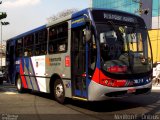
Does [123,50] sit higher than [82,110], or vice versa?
[123,50]

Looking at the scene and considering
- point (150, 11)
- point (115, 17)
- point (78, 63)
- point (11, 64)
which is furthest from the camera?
point (150, 11)

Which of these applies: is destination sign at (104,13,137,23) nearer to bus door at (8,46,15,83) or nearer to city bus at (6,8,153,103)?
city bus at (6,8,153,103)

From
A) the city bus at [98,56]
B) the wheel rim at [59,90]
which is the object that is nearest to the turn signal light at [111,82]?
the city bus at [98,56]

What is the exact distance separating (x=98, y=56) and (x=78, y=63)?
1311mm

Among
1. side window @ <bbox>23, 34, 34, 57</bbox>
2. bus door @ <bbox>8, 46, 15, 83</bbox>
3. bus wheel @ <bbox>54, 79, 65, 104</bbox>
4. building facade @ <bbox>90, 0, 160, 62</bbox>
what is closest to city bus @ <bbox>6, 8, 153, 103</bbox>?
bus wheel @ <bbox>54, 79, 65, 104</bbox>

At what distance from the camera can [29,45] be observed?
1636cm

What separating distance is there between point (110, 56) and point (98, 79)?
0.81 m

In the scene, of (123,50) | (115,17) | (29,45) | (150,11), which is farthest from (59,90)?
(150,11)

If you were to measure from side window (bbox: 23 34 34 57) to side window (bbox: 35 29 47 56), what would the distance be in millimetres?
589

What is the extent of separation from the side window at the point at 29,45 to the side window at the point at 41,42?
1.93ft

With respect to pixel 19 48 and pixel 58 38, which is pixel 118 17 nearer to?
pixel 58 38

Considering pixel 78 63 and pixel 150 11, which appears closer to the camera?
pixel 78 63

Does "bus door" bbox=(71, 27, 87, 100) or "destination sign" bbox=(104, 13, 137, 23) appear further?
"bus door" bbox=(71, 27, 87, 100)

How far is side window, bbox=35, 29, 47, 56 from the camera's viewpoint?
14423mm
